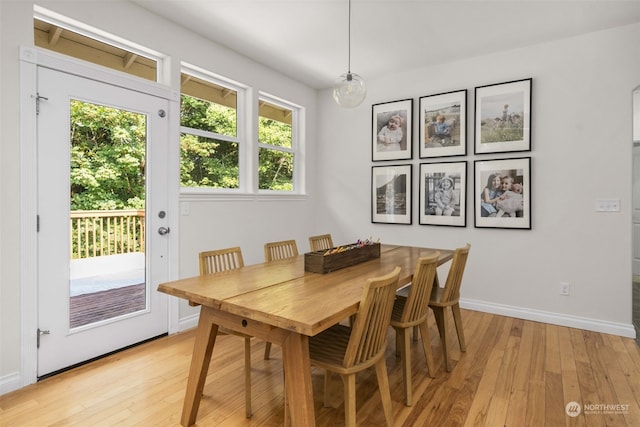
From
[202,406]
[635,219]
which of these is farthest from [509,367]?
[202,406]

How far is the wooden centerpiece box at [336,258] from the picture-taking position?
2240 millimetres

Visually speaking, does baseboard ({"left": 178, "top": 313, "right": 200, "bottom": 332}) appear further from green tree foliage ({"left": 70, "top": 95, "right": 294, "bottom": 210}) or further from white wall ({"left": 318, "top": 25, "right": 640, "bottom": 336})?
white wall ({"left": 318, "top": 25, "right": 640, "bottom": 336})

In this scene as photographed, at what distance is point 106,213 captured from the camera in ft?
9.00

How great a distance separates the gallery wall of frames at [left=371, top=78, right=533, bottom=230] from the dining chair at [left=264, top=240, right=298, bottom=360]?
178 cm

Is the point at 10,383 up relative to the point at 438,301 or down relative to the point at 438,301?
down

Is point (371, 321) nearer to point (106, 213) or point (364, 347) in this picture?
point (364, 347)

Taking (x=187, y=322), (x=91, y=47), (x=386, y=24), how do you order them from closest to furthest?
(x=91, y=47) → (x=386, y=24) → (x=187, y=322)

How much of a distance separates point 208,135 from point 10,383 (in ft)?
8.08

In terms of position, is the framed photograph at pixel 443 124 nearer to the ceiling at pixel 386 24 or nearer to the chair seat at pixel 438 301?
the ceiling at pixel 386 24

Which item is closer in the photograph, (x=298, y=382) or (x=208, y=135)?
(x=298, y=382)

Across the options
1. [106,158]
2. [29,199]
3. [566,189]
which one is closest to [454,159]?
[566,189]

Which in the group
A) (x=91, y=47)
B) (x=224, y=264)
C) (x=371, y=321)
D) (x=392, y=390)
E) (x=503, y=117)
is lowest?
(x=392, y=390)

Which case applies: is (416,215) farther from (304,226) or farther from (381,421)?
(381,421)

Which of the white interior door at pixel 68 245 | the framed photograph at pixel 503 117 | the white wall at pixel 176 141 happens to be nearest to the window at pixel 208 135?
the white wall at pixel 176 141
